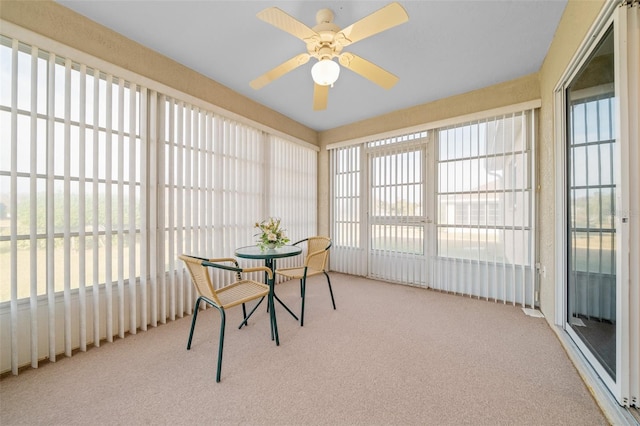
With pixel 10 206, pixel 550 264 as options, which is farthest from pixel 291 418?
pixel 550 264

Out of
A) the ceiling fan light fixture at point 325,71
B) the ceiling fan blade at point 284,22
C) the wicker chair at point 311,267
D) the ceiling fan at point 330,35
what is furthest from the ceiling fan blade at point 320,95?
the wicker chair at point 311,267

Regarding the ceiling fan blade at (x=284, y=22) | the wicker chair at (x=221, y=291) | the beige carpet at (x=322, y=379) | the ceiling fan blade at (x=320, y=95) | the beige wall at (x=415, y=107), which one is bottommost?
the beige carpet at (x=322, y=379)

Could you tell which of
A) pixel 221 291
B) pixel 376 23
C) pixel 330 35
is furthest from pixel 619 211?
pixel 221 291

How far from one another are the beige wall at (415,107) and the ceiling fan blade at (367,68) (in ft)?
4.26

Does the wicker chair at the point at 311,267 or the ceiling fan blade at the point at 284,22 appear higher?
the ceiling fan blade at the point at 284,22

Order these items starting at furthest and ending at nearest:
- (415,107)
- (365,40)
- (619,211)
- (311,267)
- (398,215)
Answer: (398,215) → (415,107) → (311,267) → (365,40) → (619,211)

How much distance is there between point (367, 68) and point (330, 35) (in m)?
0.42

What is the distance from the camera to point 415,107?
12.5 ft

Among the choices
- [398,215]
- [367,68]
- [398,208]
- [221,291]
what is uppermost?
[367,68]

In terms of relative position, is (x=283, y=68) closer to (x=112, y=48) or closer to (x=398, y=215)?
(x=112, y=48)

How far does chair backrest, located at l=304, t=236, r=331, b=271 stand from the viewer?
9.35 ft

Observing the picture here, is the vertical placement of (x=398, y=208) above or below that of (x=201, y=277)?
above

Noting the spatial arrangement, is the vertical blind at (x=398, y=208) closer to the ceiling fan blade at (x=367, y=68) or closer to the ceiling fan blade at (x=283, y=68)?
the ceiling fan blade at (x=367, y=68)

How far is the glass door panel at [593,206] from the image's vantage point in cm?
158
